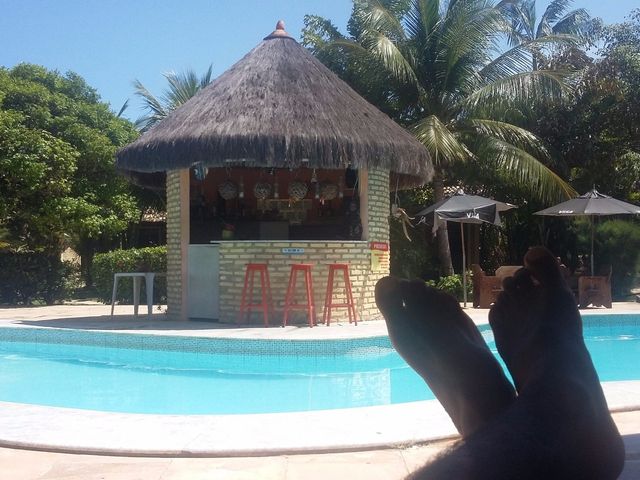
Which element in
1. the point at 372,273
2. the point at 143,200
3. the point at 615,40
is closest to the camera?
the point at 372,273

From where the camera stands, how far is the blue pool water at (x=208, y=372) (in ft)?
17.7

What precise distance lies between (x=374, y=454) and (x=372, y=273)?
6380 millimetres

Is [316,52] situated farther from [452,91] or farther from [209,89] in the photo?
[209,89]

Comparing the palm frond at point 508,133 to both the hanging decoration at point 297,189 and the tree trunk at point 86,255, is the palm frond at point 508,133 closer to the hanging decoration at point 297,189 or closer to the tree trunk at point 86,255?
the hanging decoration at point 297,189

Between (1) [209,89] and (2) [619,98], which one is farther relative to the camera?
(2) [619,98]

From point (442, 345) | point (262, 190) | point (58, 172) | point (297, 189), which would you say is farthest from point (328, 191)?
point (442, 345)

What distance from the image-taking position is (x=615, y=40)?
1490 centimetres

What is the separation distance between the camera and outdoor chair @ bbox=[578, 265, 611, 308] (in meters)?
10.9

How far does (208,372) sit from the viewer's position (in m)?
6.74

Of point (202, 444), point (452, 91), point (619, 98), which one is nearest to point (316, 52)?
point (452, 91)

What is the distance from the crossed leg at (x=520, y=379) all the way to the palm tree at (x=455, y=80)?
11066mm

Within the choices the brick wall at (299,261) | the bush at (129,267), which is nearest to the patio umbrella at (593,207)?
the brick wall at (299,261)

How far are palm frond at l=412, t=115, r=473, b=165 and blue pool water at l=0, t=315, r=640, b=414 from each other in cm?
445

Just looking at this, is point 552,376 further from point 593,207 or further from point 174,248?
point 593,207
